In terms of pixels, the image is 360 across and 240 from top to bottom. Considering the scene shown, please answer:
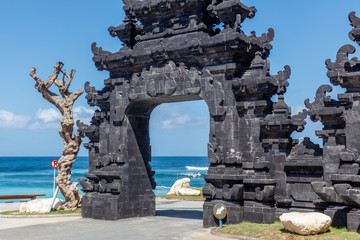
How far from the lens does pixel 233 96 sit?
16.4 meters

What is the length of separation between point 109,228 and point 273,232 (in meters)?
6.05

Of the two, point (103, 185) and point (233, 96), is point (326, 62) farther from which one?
point (103, 185)

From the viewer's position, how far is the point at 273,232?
13766 millimetres

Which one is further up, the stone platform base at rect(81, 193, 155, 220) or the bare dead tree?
the bare dead tree

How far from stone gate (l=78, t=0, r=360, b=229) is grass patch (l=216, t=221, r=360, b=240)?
48 cm

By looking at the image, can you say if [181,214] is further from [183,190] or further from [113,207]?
[183,190]

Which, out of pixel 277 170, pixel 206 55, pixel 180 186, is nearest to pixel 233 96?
pixel 206 55

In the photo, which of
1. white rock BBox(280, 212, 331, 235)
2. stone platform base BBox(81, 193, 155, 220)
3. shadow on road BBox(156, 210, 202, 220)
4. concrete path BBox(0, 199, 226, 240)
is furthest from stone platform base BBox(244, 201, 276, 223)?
stone platform base BBox(81, 193, 155, 220)

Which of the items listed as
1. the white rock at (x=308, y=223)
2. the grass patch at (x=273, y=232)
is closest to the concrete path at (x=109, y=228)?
the grass patch at (x=273, y=232)

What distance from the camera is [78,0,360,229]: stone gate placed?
→ 47.0 ft

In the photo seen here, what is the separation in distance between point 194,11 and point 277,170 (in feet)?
22.0

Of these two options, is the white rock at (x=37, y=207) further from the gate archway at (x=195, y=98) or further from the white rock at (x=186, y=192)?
the white rock at (x=186, y=192)

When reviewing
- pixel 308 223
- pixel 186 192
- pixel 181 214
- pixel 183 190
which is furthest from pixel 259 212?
pixel 183 190

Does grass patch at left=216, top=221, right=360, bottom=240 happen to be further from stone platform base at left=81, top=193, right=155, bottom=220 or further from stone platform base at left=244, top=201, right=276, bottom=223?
stone platform base at left=81, top=193, right=155, bottom=220
